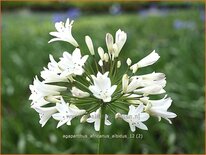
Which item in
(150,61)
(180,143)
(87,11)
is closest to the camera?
(150,61)

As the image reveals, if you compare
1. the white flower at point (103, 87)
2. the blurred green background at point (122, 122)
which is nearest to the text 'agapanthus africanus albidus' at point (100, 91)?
the white flower at point (103, 87)

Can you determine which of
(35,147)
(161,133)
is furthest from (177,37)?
(35,147)

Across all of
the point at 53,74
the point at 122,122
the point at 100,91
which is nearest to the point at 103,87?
the point at 100,91

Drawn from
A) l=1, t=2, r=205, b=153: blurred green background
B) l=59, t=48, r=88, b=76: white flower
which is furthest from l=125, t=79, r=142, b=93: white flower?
l=1, t=2, r=205, b=153: blurred green background

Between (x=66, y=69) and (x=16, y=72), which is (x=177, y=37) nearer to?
(x=16, y=72)

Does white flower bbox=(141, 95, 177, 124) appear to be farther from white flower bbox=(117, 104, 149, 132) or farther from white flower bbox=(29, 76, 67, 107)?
white flower bbox=(29, 76, 67, 107)

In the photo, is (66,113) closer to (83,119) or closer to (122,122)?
(83,119)
